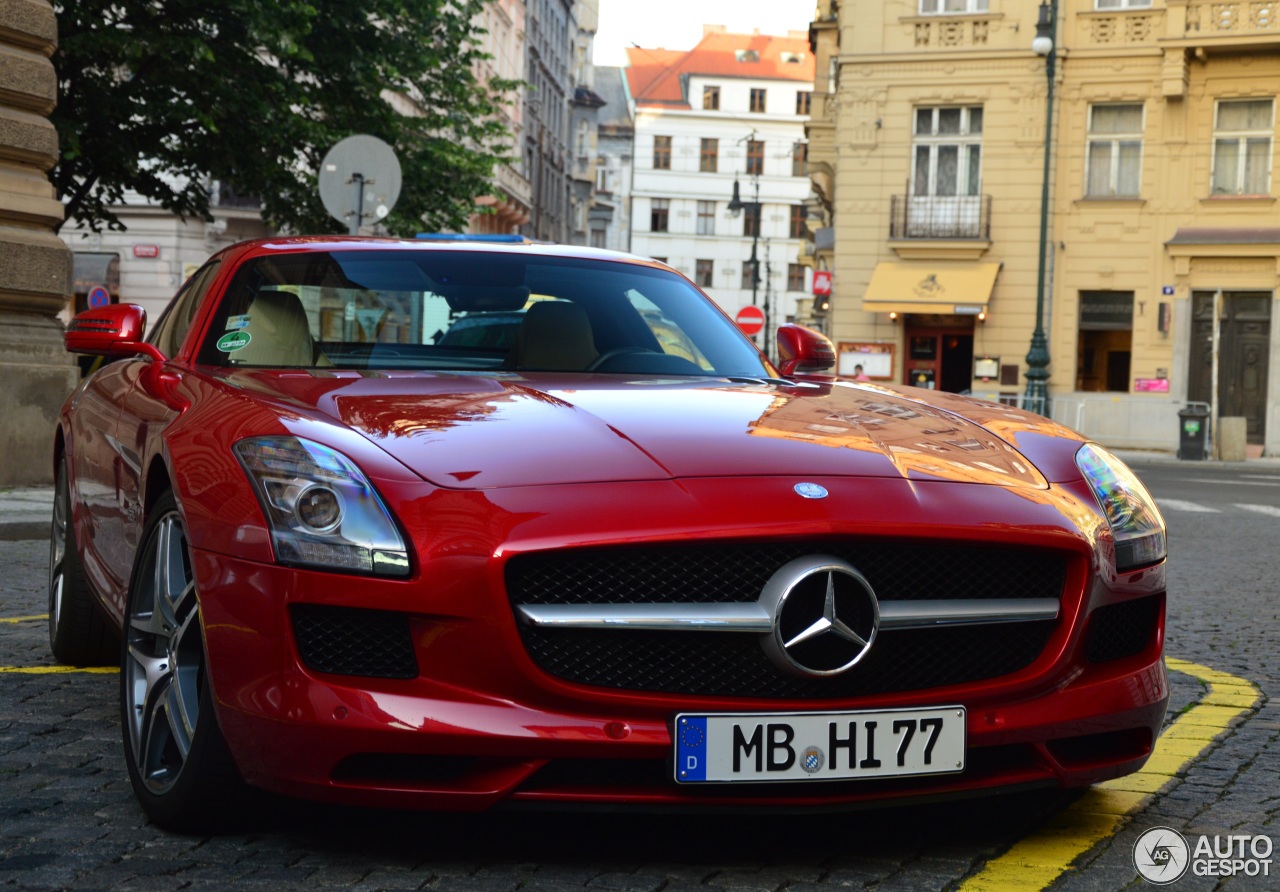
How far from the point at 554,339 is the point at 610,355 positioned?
17cm

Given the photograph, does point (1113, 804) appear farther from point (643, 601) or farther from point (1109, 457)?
point (643, 601)

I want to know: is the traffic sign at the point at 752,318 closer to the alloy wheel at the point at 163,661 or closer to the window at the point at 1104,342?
the window at the point at 1104,342

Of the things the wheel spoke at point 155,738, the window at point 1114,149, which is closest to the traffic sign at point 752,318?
the window at point 1114,149

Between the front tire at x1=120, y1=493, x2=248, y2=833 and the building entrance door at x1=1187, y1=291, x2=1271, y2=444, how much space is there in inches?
1274

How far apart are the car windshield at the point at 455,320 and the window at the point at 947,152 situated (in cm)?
3260

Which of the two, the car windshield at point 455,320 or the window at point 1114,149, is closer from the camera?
the car windshield at point 455,320

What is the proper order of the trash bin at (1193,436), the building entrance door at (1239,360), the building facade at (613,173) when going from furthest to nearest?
the building facade at (613,173), the building entrance door at (1239,360), the trash bin at (1193,436)

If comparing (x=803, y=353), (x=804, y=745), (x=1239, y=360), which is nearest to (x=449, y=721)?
(x=804, y=745)

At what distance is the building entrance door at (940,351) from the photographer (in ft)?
121

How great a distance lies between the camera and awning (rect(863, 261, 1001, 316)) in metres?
35.9

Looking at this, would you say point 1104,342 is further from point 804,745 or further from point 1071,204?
point 804,745

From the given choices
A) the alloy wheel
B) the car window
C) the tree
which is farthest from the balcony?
the alloy wheel

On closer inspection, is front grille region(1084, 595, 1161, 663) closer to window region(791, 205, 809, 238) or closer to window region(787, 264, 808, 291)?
window region(787, 264, 808, 291)

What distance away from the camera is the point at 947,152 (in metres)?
37.1
